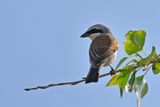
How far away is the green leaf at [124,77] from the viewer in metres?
2.49

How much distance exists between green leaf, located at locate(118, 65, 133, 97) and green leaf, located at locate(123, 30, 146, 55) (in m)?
0.13

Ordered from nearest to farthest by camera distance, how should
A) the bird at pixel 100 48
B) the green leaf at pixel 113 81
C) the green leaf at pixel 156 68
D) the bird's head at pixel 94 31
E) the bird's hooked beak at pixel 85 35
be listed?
the green leaf at pixel 156 68 → the green leaf at pixel 113 81 → the bird at pixel 100 48 → the bird's hooked beak at pixel 85 35 → the bird's head at pixel 94 31

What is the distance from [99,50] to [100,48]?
9 centimetres

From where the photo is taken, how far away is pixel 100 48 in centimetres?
523

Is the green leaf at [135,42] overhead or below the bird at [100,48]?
overhead

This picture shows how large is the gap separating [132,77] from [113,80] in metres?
0.24

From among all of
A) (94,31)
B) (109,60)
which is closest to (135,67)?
(109,60)

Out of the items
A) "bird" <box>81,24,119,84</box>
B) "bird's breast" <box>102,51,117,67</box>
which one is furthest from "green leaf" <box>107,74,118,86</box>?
"bird's breast" <box>102,51,117,67</box>

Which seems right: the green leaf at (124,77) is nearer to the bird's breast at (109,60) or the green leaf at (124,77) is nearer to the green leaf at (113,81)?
the green leaf at (113,81)

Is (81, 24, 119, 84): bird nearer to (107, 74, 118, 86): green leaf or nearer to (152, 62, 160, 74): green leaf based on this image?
(107, 74, 118, 86): green leaf

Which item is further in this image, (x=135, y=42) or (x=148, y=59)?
(x=135, y=42)

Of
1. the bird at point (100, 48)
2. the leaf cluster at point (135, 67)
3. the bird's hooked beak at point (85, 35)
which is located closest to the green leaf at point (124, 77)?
the leaf cluster at point (135, 67)

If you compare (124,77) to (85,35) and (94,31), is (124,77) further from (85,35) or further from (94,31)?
(94,31)

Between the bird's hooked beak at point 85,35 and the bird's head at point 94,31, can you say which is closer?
the bird's hooked beak at point 85,35
